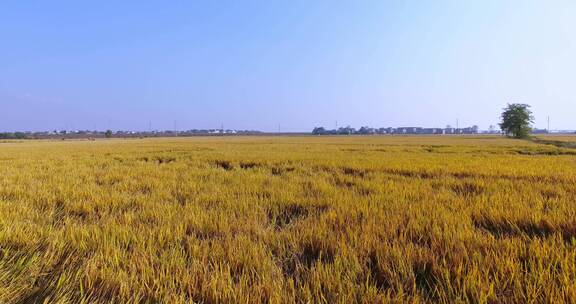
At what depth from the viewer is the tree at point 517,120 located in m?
59.6

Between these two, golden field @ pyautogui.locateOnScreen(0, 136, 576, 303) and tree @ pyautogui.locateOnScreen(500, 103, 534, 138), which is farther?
tree @ pyautogui.locateOnScreen(500, 103, 534, 138)

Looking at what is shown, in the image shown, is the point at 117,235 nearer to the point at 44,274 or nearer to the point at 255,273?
the point at 44,274

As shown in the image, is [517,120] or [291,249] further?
[517,120]

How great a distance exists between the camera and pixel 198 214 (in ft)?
12.6

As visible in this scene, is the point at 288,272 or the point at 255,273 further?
the point at 288,272

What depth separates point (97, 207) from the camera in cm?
448

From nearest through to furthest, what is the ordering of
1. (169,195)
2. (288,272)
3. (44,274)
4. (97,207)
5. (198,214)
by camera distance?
(44,274) → (288,272) → (198,214) → (97,207) → (169,195)

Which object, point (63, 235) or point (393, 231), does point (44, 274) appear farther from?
point (393, 231)

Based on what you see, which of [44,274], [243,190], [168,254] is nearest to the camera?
[44,274]

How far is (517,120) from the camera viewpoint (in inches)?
2363

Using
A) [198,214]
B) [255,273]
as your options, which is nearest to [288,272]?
[255,273]

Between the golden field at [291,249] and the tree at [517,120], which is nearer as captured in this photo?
the golden field at [291,249]

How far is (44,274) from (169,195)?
3128mm

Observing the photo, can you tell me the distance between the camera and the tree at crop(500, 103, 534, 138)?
59.6 meters
